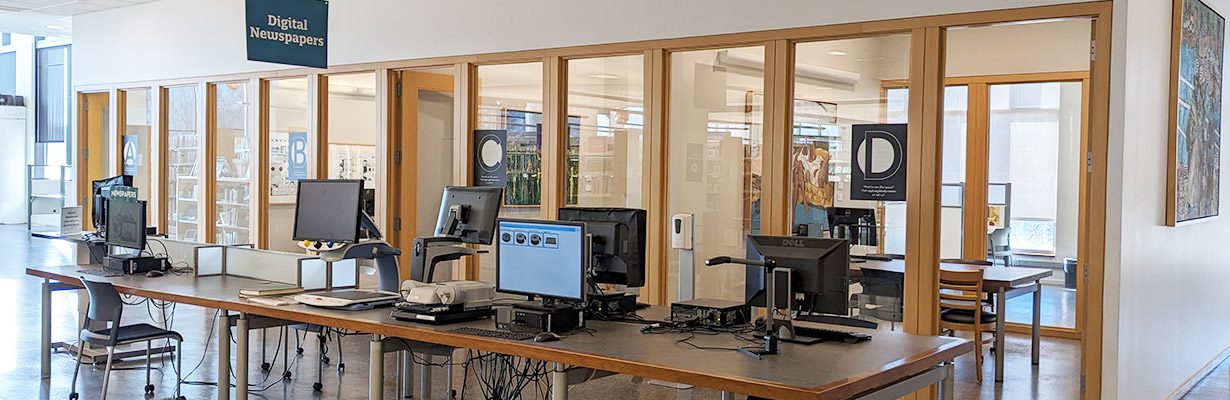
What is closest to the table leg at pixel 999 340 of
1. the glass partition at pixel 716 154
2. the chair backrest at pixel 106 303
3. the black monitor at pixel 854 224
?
the black monitor at pixel 854 224

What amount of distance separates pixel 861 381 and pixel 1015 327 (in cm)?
703

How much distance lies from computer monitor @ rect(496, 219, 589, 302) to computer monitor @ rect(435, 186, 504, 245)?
801 millimetres

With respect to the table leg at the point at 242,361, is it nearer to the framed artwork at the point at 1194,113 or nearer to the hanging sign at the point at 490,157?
the hanging sign at the point at 490,157

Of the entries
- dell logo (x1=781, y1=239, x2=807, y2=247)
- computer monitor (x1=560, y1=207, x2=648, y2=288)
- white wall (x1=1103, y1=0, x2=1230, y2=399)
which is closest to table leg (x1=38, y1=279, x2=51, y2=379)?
computer monitor (x1=560, y1=207, x2=648, y2=288)

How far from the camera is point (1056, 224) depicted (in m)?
10.7

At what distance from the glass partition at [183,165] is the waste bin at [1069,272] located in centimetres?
905

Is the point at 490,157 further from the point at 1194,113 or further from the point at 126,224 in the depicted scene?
the point at 1194,113

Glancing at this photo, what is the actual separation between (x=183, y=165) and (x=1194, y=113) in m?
9.42

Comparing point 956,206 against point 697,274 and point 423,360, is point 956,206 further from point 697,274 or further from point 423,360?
point 423,360

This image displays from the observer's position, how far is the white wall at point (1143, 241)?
528 cm

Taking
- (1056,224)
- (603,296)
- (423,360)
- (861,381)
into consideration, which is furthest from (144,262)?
(1056,224)

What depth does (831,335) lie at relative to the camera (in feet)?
13.9

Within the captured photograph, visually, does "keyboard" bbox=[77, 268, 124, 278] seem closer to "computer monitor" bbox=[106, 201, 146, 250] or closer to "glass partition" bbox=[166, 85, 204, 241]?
"computer monitor" bbox=[106, 201, 146, 250]

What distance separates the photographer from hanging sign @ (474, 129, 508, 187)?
8078 mm
